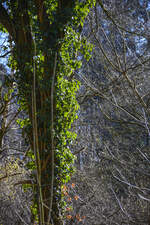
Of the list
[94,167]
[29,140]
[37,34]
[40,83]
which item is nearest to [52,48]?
[37,34]

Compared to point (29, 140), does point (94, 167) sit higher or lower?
lower

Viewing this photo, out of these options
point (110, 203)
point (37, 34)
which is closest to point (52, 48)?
point (37, 34)

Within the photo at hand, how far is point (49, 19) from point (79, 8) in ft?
1.94

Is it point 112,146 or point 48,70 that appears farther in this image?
point 112,146

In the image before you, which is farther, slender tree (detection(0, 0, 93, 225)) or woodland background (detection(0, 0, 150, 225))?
slender tree (detection(0, 0, 93, 225))

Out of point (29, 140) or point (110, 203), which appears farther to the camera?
point (110, 203)

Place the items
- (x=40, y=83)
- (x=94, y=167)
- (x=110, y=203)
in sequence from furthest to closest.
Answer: (x=94, y=167), (x=110, y=203), (x=40, y=83)

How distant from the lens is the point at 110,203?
21.6ft

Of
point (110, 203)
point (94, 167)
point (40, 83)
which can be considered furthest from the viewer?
point (94, 167)

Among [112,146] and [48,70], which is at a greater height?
[48,70]

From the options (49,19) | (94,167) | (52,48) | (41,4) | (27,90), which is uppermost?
(41,4)

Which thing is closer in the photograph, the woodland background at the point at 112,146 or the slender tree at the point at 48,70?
the woodland background at the point at 112,146

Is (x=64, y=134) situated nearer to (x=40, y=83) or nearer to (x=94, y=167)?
(x=40, y=83)

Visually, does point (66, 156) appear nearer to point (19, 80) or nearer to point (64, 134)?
point (64, 134)
